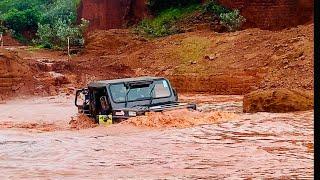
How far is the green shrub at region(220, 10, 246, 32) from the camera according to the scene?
36375 millimetres

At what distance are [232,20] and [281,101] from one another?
19.4m

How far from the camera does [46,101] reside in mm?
29422

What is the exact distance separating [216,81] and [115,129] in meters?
14.5

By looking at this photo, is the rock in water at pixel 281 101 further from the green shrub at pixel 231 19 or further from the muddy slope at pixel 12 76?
the green shrub at pixel 231 19

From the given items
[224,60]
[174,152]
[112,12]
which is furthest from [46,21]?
[174,152]

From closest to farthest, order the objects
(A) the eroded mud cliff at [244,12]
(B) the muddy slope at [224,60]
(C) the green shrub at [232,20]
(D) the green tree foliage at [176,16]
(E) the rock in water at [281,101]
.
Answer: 1. (E) the rock in water at [281,101]
2. (B) the muddy slope at [224,60]
3. (A) the eroded mud cliff at [244,12]
4. (C) the green shrub at [232,20]
5. (D) the green tree foliage at [176,16]

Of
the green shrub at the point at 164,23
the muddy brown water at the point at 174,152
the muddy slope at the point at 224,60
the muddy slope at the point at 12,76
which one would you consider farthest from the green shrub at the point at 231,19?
the muddy brown water at the point at 174,152

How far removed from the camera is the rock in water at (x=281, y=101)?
17.1 m

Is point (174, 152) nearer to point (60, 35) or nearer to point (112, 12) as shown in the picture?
point (60, 35)

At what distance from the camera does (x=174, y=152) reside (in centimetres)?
1116

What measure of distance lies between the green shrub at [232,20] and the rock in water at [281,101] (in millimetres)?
18097

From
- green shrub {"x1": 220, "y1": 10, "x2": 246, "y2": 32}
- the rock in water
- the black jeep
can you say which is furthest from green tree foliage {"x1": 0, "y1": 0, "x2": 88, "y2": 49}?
the black jeep
